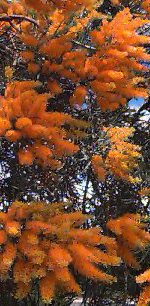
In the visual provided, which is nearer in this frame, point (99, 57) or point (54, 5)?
point (54, 5)

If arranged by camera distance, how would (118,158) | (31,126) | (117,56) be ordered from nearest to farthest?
(31,126)
(117,56)
(118,158)

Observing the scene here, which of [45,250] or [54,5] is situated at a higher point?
[54,5]

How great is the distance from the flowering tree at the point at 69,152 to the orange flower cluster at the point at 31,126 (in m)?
0.01

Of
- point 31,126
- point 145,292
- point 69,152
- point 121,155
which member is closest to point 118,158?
point 121,155

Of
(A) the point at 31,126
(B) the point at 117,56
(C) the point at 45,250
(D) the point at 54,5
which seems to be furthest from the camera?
(B) the point at 117,56

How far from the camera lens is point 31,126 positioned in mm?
6211

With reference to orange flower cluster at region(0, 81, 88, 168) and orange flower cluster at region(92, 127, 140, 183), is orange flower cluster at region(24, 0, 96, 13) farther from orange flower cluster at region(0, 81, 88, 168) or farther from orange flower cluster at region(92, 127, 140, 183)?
orange flower cluster at region(92, 127, 140, 183)

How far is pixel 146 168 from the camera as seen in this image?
8.64 m

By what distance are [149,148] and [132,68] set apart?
7.69 ft

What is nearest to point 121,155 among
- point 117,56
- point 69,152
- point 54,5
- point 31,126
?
point 69,152

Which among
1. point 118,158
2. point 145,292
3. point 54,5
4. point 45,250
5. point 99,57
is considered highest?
point 54,5

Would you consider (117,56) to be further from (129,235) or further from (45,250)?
(45,250)

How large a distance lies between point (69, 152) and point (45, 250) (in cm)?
124

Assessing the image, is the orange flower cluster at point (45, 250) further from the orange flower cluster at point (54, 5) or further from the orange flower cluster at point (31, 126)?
the orange flower cluster at point (54, 5)
